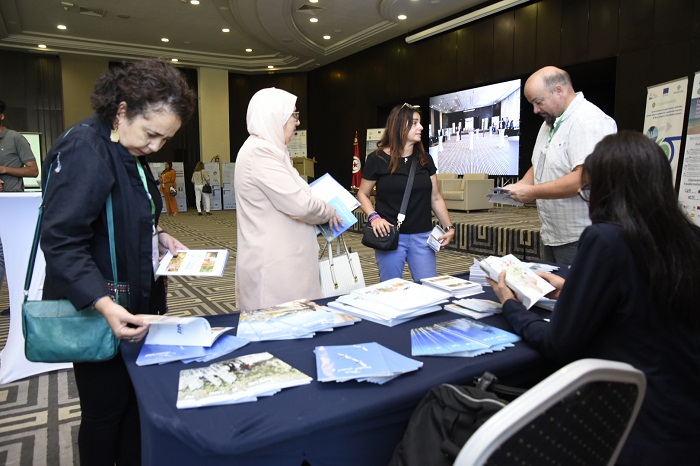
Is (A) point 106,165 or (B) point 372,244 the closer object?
(A) point 106,165

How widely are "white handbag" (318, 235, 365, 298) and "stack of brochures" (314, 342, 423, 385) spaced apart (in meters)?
1.00

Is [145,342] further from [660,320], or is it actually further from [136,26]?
[136,26]

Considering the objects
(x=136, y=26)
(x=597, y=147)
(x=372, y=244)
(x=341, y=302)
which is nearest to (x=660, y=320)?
(x=597, y=147)

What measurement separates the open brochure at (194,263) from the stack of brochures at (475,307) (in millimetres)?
725

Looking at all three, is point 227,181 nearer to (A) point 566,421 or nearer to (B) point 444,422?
(B) point 444,422

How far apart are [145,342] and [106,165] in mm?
447

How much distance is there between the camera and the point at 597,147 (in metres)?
1.19

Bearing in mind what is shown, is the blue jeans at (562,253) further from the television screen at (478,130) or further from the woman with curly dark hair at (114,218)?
the television screen at (478,130)

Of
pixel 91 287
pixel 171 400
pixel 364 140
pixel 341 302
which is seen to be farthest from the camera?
pixel 364 140

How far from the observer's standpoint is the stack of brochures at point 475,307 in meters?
1.55

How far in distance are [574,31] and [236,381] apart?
798 centimetres

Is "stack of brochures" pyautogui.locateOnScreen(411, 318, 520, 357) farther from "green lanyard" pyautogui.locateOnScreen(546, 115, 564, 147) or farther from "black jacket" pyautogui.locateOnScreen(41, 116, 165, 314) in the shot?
"green lanyard" pyautogui.locateOnScreen(546, 115, 564, 147)

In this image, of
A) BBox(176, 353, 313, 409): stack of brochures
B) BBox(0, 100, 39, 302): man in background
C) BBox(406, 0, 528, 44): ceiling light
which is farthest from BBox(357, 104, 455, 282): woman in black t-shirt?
BBox(406, 0, 528, 44): ceiling light

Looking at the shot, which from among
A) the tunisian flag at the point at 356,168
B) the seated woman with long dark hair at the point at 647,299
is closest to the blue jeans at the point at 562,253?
the seated woman with long dark hair at the point at 647,299
